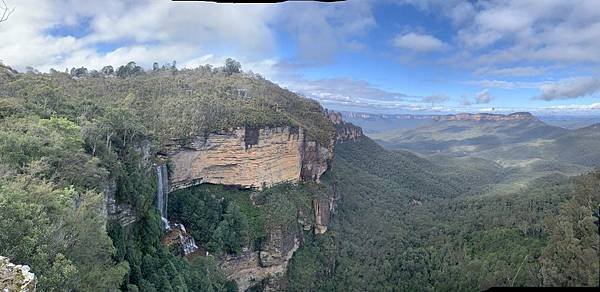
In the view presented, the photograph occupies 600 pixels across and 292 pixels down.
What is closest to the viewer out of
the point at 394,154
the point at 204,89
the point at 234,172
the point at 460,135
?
the point at 234,172

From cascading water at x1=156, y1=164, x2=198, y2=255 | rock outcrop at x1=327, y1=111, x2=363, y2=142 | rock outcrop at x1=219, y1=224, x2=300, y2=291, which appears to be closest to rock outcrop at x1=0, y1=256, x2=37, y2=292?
cascading water at x1=156, y1=164, x2=198, y2=255

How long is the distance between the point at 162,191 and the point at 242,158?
23.4 ft

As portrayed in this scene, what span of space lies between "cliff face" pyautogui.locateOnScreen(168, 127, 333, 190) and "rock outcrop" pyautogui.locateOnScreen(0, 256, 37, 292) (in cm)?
2445

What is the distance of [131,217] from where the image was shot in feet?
70.5

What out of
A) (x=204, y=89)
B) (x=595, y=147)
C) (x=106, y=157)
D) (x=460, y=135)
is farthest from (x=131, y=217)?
(x=460, y=135)

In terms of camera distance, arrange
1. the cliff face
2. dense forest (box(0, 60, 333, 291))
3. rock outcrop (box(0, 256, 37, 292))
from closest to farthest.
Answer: rock outcrop (box(0, 256, 37, 292)) → dense forest (box(0, 60, 333, 291)) → the cliff face

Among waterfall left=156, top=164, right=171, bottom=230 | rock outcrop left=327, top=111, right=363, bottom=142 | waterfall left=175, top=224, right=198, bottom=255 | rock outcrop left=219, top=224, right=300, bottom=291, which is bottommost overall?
rock outcrop left=219, top=224, right=300, bottom=291

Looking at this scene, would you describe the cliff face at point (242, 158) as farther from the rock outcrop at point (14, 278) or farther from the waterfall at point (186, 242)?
the rock outcrop at point (14, 278)

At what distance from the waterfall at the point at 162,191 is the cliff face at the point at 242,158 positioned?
101 centimetres

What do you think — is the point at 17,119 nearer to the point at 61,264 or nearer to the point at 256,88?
the point at 61,264

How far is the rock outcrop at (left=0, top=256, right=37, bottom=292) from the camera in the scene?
651 cm

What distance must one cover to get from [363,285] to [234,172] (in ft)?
43.7

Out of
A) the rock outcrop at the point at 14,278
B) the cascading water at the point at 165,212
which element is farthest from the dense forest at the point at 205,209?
the rock outcrop at the point at 14,278

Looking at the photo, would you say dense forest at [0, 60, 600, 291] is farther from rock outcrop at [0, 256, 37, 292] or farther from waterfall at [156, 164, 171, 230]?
rock outcrop at [0, 256, 37, 292]
